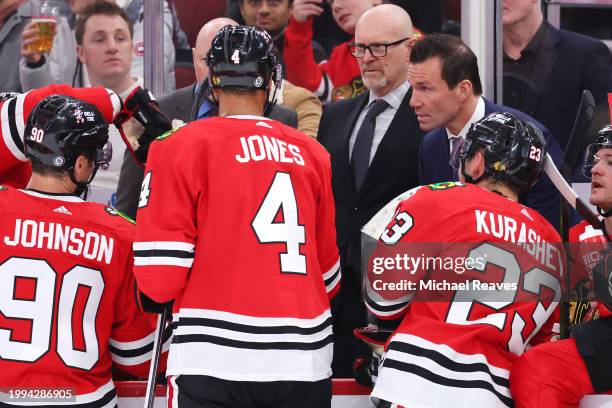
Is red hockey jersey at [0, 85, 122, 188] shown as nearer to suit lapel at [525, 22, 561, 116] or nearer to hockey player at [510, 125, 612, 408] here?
hockey player at [510, 125, 612, 408]

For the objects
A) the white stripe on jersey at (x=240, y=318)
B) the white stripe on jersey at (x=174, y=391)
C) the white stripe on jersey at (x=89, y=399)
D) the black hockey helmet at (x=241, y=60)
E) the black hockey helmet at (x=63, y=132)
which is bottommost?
the white stripe on jersey at (x=89, y=399)

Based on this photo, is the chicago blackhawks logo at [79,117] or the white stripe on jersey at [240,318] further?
the chicago blackhawks logo at [79,117]

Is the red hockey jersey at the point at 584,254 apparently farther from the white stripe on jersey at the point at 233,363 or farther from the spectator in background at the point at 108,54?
the spectator in background at the point at 108,54

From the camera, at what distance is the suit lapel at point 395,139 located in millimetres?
4035

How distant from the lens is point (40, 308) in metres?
2.88

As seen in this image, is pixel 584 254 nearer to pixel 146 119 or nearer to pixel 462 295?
pixel 462 295

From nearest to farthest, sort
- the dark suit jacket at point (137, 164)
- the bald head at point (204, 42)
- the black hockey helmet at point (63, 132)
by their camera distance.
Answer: the black hockey helmet at point (63, 132) < the dark suit jacket at point (137, 164) < the bald head at point (204, 42)

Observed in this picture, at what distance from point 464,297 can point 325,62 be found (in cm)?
247

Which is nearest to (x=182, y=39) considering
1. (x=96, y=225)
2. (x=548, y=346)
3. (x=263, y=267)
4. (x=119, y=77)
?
(x=119, y=77)

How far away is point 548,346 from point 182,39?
9.00ft

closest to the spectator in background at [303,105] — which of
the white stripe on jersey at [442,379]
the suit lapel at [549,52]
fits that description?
the suit lapel at [549,52]

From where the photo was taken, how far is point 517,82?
4.92m

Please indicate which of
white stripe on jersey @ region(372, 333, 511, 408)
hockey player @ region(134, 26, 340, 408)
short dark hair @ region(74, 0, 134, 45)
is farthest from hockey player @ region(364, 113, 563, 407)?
short dark hair @ region(74, 0, 134, 45)

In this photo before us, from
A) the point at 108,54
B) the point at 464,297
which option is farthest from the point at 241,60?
the point at 108,54
